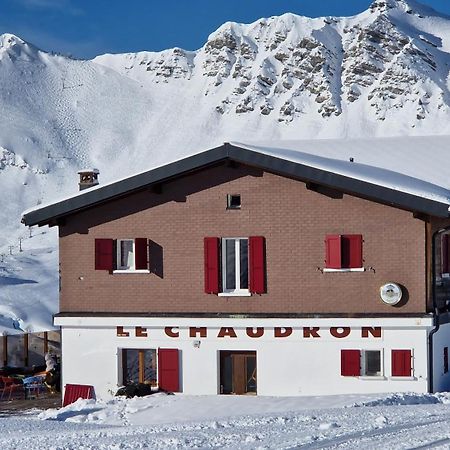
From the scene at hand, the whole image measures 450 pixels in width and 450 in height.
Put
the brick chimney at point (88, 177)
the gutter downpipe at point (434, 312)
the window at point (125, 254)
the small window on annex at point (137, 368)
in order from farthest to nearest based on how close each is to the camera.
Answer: the brick chimney at point (88, 177) → the window at point (125, 254) → the small window on annex at point (137, 368) → the gutter downpipe at point (434, 312)

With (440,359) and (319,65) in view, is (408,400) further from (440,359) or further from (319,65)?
(319,65)

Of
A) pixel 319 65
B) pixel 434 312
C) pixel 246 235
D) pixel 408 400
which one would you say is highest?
pixel 319 65

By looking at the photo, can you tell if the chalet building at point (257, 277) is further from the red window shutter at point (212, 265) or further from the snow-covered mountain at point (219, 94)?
the snow-covered mountain at point (219, 94)

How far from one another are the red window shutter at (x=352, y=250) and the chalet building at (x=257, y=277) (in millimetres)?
29

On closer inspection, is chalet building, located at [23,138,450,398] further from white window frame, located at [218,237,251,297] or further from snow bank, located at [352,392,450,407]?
snow bank, located at [352,392,450,407]

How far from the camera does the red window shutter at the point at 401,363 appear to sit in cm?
2133

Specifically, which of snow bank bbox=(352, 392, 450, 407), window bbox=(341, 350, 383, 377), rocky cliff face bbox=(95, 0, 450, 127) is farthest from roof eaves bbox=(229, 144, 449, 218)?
rocky cliff face bbox=(95, 0, 450, 127)

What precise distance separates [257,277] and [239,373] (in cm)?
212

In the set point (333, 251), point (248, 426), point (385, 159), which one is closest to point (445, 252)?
point (333, 251)

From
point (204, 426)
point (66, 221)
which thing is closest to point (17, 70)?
point (66, 221)

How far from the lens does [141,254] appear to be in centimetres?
2283

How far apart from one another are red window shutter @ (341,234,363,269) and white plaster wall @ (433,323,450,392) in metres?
2.25

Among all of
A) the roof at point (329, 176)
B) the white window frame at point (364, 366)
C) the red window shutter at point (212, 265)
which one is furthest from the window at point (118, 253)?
the white window frame at point (364, 366)

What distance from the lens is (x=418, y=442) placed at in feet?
42.3
